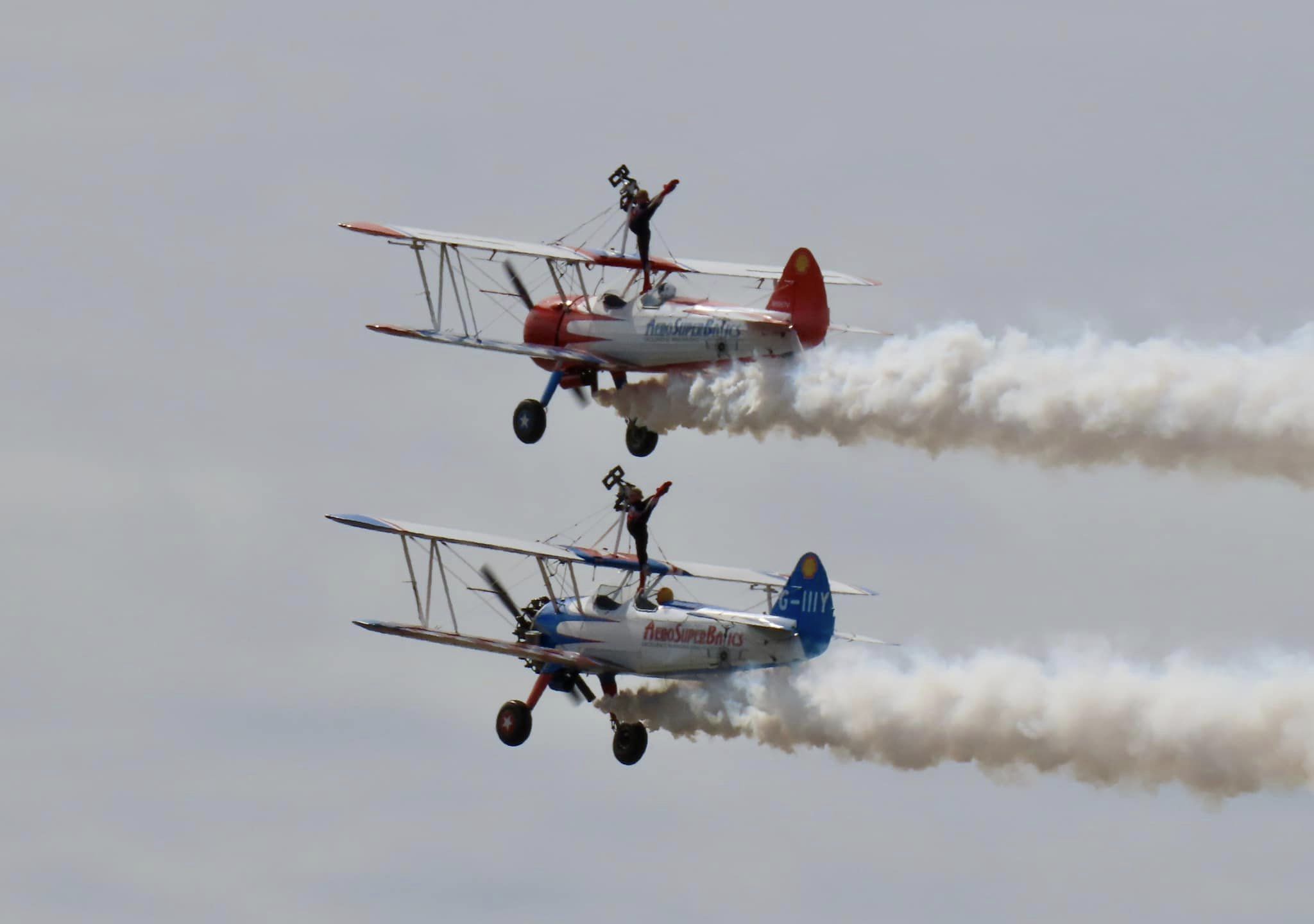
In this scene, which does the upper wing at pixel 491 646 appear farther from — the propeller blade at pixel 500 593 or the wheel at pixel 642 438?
the wheel at pixel 642 438

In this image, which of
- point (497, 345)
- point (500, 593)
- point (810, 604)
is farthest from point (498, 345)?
point (810, 604)

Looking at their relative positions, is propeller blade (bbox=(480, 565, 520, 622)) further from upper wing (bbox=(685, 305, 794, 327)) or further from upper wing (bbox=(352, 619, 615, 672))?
upper wing (bbox=(685, 305, 794, 327))

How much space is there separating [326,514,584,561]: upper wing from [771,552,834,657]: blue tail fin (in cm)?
383

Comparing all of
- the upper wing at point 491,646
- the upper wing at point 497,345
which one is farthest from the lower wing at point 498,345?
the upper wing at point 491,646

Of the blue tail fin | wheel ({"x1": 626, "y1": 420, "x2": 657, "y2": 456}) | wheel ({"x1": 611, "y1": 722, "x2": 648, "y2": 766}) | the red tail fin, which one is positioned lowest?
wheel ({"x1": 611, "y1": 722, "x2": 648, "y2": 766})

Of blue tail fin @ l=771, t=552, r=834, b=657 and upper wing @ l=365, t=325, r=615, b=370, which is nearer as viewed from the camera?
blue tail fin @ l=771, t=552, r=834, b=657

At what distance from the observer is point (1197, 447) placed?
165 ft

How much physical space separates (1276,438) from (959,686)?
6.04 metres

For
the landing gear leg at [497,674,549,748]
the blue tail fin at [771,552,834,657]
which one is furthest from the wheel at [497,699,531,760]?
the blue tail fin at [771,552,834,657]

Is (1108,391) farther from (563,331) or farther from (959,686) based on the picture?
Answer: (563,331)

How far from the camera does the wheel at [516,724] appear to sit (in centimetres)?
5641

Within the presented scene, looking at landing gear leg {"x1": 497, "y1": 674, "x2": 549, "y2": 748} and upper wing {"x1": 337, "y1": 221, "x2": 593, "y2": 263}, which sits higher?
upper wing {"x1": 337, "y1": 221, "x2": 593, "y2": 263}

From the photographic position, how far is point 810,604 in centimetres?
5369

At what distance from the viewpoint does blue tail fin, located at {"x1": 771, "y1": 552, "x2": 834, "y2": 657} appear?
5356 centimetres
